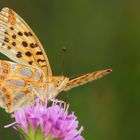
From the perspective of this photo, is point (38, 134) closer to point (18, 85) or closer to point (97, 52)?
point (18, 85)

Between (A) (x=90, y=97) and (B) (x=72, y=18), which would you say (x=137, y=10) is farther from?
(A) (x=90, y=97)

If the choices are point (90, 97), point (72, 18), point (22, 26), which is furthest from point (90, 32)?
point (22, 26)

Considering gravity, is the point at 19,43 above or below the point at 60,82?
above

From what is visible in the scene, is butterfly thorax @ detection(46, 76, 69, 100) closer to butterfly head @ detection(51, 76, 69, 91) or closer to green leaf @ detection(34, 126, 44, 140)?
butterfly head @ detection(51, 76, 69, 91)

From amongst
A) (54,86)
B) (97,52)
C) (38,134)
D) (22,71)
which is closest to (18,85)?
(22,71)

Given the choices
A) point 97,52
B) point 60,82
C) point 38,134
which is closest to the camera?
point 38,134

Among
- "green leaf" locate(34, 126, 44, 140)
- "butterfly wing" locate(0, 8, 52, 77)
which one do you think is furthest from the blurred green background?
"green leaf" locate(34, 126, 44, 140)

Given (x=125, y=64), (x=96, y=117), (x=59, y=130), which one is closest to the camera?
(x=59, y=130)
